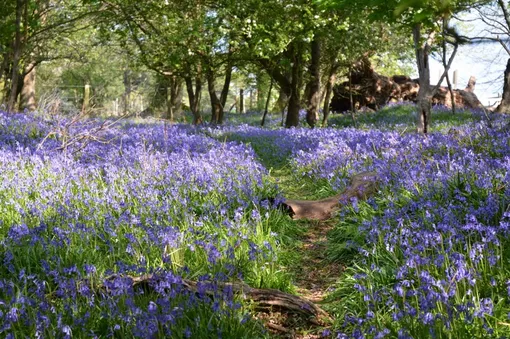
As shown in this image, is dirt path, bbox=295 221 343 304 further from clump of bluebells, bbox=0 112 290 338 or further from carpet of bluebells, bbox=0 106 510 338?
clump of bluebells, bbox=0 112 290 338

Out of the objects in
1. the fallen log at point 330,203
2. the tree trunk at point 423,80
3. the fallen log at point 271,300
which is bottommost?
the fallen log at point 271,300

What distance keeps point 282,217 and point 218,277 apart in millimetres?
3075

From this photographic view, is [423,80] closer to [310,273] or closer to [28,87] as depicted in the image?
[310,273]

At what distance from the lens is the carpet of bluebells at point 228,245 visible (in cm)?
302

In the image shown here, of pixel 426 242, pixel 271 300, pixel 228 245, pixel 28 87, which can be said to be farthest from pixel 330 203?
pixel 28 87

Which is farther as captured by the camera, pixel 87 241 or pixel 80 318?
pixel 87 241

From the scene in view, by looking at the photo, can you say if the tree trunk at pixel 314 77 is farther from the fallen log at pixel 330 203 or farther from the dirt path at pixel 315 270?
the dirt path at pixel 315 270

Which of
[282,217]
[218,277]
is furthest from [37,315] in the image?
[282,217]

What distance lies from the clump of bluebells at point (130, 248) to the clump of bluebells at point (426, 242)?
2.62ft

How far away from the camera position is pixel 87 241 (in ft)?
15.3

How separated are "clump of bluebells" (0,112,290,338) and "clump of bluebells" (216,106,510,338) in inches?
31.4

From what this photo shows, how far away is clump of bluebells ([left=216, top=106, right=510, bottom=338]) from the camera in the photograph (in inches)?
117

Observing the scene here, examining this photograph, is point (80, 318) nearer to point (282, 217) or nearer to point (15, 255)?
point (15, 255)

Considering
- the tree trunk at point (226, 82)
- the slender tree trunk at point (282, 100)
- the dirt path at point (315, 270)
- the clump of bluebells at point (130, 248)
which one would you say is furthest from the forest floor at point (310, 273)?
the slender tree trunk at point (282, 100)
